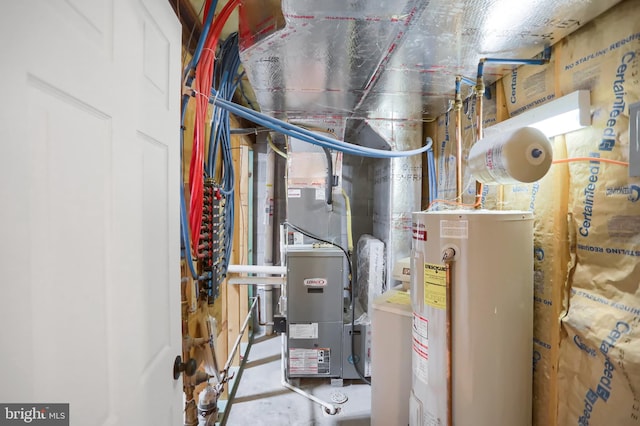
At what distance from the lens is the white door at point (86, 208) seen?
0.39 m

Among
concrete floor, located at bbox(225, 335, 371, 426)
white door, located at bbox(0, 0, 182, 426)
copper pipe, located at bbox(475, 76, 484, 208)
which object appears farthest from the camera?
concrete floor, located at bbox(225, 335, 371, 426)

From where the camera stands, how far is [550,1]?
37.4 inches

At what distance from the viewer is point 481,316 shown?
112cm

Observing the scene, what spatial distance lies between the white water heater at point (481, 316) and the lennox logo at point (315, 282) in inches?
45.1

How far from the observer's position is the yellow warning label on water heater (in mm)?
1169

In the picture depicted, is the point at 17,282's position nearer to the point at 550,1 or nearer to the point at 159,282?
the point at 159,282

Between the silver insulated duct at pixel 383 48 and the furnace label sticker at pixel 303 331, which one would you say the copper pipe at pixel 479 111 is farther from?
the furnace label sticker at pixel 303 331

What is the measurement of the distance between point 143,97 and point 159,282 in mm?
491

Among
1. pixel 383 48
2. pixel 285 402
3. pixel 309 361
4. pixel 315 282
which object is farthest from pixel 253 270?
pixel 383 48

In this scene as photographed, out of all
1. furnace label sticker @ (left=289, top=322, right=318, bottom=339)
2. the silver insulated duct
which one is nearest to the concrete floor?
furnace label sticker @ (left=289, top=322, right=318, bottom=339)

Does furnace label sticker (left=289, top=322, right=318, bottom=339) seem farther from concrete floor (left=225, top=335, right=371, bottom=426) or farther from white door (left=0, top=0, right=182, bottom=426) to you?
white door (left=0, top=0, right=182, bottom=426)

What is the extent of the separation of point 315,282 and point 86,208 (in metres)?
1.88

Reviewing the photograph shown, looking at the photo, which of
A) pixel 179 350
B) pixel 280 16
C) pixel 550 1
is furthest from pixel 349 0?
pixel 179 350

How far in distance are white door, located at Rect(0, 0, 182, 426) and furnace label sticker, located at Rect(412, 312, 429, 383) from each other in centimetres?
98
